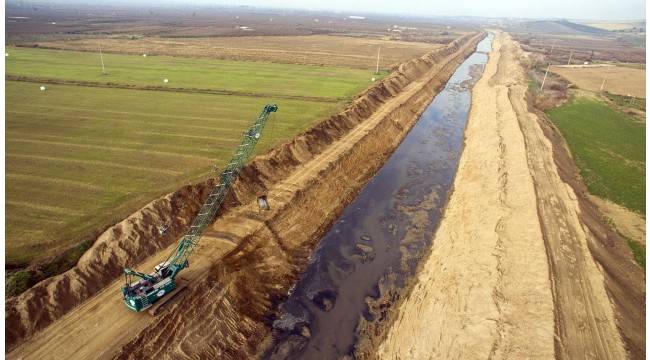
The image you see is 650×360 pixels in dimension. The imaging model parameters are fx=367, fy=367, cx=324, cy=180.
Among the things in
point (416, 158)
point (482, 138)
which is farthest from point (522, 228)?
point (482, 138)

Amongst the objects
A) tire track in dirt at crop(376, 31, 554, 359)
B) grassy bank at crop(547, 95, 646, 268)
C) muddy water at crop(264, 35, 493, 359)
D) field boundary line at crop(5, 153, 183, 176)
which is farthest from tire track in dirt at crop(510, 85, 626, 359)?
field boundary line at crop(5, 153, 183, 176)

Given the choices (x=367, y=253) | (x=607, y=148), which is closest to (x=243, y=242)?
(x=367, y=253)

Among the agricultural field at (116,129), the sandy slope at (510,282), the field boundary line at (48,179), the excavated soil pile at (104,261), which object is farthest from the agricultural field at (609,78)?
the field boundary line at (48,179)

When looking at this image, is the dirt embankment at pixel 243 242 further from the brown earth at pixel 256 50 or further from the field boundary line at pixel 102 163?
the brown earth at pixel 256 50

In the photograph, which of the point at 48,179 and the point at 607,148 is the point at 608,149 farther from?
the point at 48,179

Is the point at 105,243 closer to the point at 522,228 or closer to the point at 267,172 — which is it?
the point at 267,172

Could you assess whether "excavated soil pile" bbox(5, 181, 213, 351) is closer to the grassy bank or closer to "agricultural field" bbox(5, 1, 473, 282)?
"agricultural field" bbox(5, 1, 473, 282)

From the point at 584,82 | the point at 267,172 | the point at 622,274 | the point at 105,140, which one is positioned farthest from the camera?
the point at 584,82

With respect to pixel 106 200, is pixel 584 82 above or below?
above

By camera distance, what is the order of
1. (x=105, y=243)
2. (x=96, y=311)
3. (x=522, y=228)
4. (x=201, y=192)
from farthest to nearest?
(x=201, y=192), (x=522, y=228), (x=105, y=243), (x=96, y=311)
